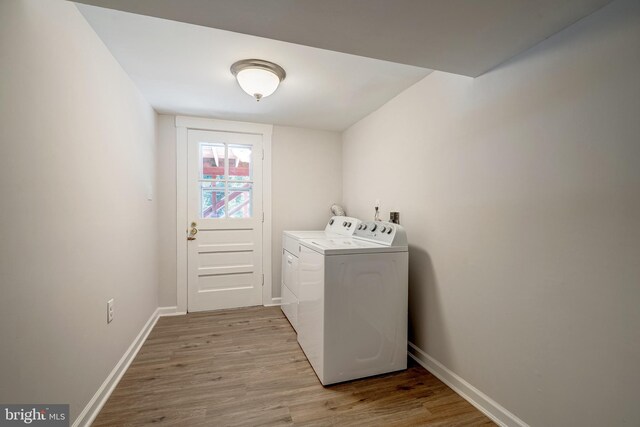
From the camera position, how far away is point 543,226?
1234 millimetres

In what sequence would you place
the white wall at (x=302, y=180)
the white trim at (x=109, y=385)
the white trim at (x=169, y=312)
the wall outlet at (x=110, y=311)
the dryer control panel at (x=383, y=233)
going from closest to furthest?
the white trim at (x=109, y=385) < the wall outlet at (x=110, y=311) < the dryer control panel at (x=383, y=233) < the white trim at (x=169, y=312) < the white wall at (x=302, y=180)

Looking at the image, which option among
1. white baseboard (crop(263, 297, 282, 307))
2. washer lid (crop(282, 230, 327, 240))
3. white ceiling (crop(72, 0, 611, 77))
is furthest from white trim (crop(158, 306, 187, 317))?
white ceiling (crop(72, 0, 611, 77))

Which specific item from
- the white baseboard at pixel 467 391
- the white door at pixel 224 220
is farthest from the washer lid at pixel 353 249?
the white door at pixel 224 220

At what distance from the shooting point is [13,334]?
0.91 meters

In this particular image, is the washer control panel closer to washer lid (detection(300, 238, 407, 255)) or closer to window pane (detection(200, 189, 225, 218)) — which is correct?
washer lid (detection(300, 238, 407, 255))

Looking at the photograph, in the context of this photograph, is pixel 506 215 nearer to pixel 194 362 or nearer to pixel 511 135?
pixel 511 135

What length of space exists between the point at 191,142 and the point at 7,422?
101 inches

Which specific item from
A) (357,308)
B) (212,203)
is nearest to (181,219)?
(212,203)

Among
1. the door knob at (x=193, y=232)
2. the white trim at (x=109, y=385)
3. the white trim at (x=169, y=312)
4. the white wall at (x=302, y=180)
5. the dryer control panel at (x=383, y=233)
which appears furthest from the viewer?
the white wall at (x=302, y=180)

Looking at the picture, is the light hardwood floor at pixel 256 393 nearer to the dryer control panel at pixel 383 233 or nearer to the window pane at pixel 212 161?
the dryer control panel at pixel 383 233

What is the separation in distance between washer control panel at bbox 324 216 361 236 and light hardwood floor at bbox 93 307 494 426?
112 centimetres

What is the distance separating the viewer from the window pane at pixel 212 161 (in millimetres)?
2996

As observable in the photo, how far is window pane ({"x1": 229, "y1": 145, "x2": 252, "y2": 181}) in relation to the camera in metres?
3.08

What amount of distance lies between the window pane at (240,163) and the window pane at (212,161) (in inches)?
3.9
